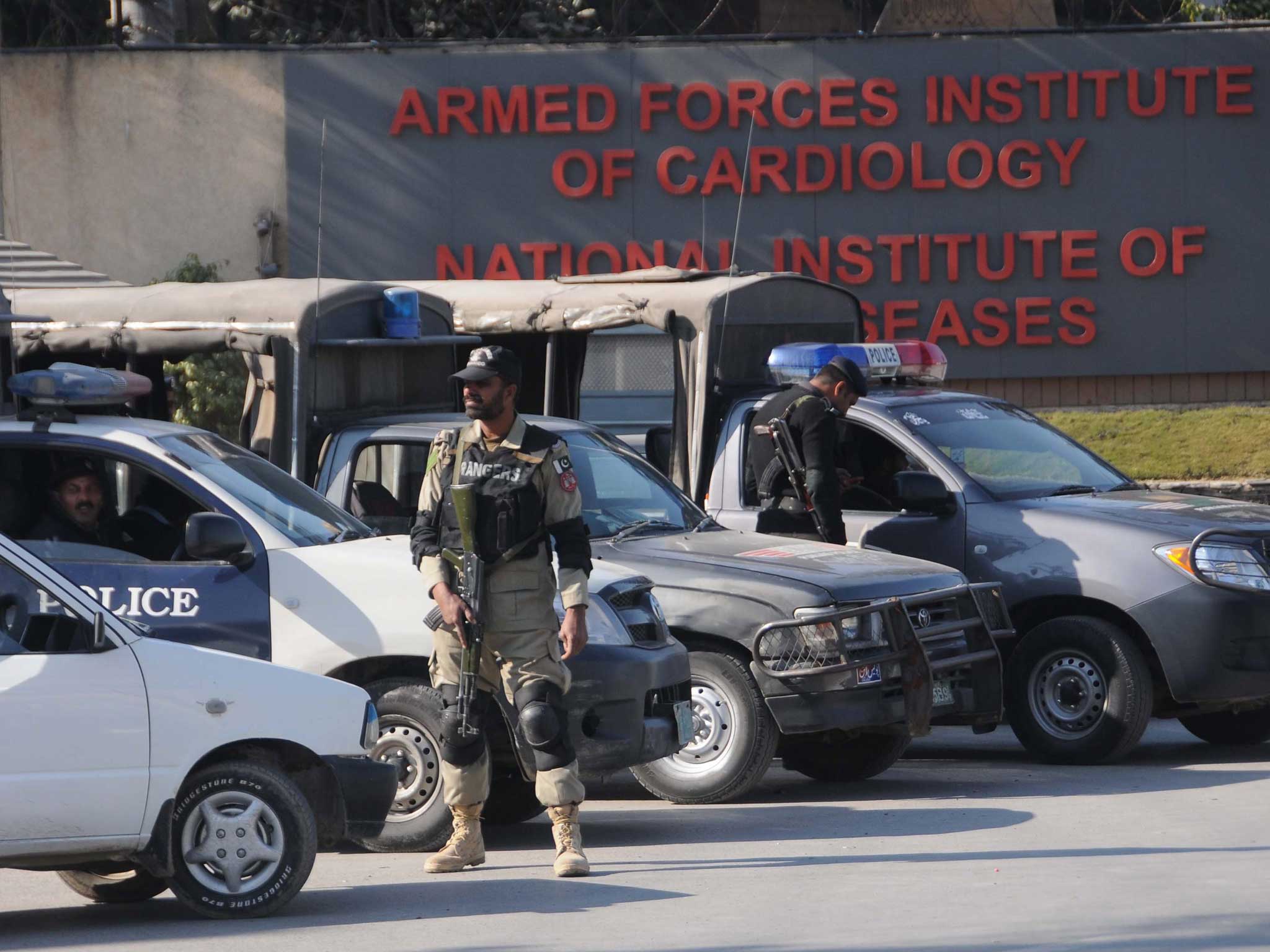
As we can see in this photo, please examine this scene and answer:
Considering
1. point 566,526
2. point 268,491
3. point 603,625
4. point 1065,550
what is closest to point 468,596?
point 566,526

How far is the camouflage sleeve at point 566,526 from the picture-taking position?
23.0 feet

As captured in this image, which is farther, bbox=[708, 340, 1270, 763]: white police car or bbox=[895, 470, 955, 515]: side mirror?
bbox=[895, 470, 955, 515]: side mirror

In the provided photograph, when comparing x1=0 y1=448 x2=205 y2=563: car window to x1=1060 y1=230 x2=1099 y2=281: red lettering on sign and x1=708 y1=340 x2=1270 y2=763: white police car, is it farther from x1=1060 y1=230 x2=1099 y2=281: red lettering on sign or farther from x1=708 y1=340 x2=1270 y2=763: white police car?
A: x1=1060 y1=230 x2=1099 y2=281: red lettering on sign

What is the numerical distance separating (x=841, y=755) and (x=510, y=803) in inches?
79.1

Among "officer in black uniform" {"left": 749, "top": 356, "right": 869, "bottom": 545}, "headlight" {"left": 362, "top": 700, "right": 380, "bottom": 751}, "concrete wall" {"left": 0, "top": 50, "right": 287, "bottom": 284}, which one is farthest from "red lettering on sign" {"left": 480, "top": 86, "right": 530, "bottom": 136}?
"headlight" {"left": 362, "top": 700, "right": 380, "bottom": 751}

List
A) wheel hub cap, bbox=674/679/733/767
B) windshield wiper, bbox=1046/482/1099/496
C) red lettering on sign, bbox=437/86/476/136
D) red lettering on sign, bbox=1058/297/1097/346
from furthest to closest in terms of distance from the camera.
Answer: red lettering on sign, bbox=437/86/476/136 < red lettering on sign, bbox=1058/297/1097/346 < windshield wiper, bbox=1046/482/1099/496 < wheel hub cap, bbox=674/679/733/767

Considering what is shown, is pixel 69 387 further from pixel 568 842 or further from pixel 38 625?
pixel 568 842

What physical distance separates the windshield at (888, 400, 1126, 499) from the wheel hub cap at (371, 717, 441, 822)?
3.74 m

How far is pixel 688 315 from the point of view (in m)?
11.3

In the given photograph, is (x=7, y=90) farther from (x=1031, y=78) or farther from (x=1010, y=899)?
(x=1010, y=899)

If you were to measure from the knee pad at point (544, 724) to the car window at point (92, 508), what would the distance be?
5.61 feet

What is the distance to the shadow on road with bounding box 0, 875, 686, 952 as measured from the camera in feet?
20.8

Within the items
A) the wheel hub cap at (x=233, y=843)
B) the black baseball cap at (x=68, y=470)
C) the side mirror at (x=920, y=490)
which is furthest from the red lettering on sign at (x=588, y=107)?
the wheel hub cap at (x=233, y=843)

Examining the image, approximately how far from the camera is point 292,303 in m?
9.97
